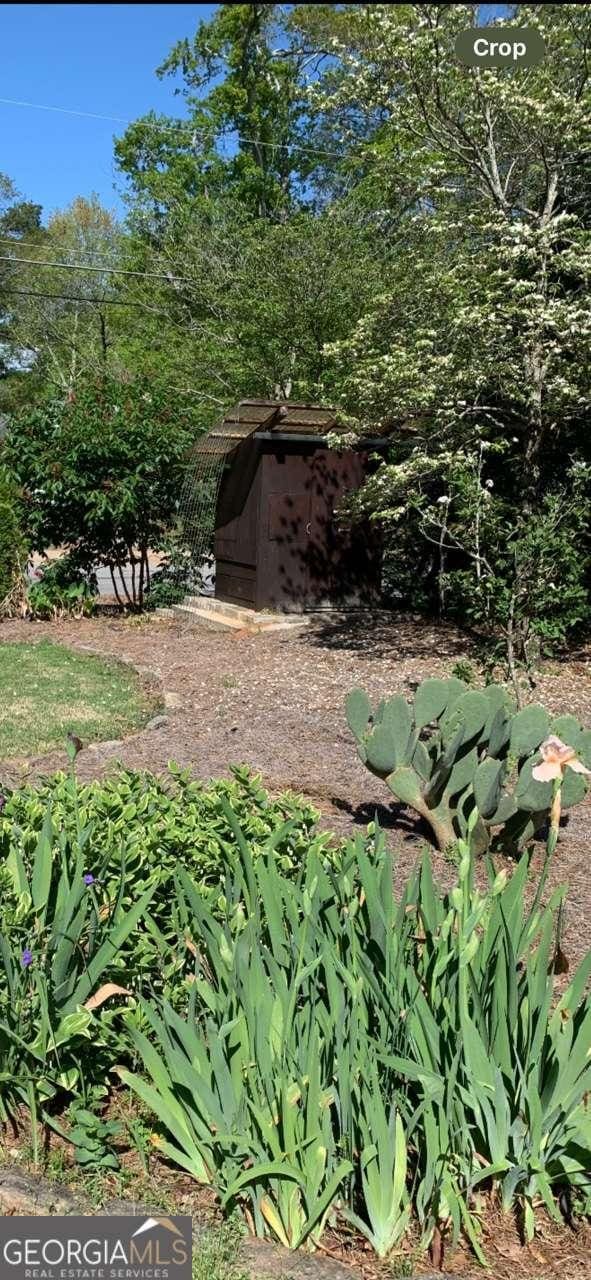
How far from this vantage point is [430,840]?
463 centimetres

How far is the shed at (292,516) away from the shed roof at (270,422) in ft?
0.03

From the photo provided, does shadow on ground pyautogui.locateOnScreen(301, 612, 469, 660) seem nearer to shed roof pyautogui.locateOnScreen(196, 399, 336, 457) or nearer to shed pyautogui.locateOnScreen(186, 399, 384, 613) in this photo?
shed pyautogui.locateOnScreen(186, 399, 384, 613)

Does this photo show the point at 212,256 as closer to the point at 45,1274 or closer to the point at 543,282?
the point at 543,282

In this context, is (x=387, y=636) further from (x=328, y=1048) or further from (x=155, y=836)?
(x=328, y=1048)

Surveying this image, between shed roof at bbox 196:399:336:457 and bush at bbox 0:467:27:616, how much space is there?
2.25 meters

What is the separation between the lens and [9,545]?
11.7m

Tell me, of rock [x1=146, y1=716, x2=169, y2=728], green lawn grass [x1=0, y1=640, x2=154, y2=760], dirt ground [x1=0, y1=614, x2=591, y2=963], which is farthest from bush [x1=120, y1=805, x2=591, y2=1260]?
rock [x1=146, y1=716, x2=169, y2=728]

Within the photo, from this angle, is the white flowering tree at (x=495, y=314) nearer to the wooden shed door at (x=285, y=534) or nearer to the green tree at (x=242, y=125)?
the wooden shed door at (x=285, y=534)

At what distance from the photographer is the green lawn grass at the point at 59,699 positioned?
660cm

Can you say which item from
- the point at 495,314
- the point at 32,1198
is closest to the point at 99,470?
the point at 495,314

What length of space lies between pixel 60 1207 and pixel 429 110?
8.94 meters

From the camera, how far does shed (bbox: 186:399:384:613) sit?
37.4ft

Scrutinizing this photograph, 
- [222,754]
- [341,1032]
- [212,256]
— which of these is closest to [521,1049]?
[341,1032]

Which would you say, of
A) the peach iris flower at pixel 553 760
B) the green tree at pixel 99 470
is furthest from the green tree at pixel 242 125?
the peach iris flower at pixel 553 760
